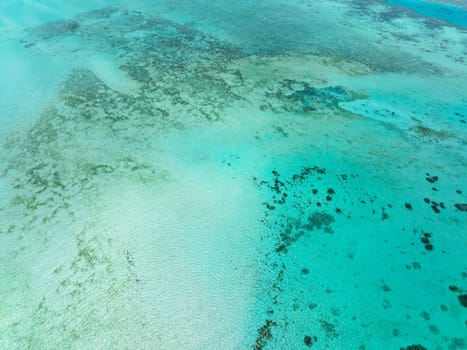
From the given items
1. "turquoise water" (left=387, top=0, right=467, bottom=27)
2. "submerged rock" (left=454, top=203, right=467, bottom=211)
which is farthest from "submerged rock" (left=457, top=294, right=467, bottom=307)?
"turquoise water" (left=387, top=0, right=467, bottom=27)

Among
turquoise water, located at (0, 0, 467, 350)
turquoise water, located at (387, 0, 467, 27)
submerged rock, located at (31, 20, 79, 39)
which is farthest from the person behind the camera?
turquoise water, located at (387, 0, 467, 27)

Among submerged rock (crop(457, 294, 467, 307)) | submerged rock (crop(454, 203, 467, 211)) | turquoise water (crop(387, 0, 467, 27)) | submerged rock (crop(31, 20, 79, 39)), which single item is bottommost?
submerged rock (crop(457, 294, 467, 307))

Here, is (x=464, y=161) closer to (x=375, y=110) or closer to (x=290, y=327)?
(x=375, y=110)

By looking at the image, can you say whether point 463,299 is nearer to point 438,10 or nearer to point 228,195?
point 228,195

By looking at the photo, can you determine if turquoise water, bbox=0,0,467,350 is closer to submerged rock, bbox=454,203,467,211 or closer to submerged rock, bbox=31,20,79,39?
submerged rock, bbox=454,203,467,211

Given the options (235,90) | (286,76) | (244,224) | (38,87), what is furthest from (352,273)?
(38,87)

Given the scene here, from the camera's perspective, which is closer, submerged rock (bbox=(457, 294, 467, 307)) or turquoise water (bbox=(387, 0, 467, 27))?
submerged rock (bbox=(457, 294, 467, 307))

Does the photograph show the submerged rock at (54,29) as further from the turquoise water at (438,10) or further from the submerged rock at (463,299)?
the turquoise water at (438,10)

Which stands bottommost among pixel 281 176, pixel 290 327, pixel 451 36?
pixel 290 327

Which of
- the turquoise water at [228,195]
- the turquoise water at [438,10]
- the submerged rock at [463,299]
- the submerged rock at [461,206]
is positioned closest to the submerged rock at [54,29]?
the turquoise water at [228,195]
